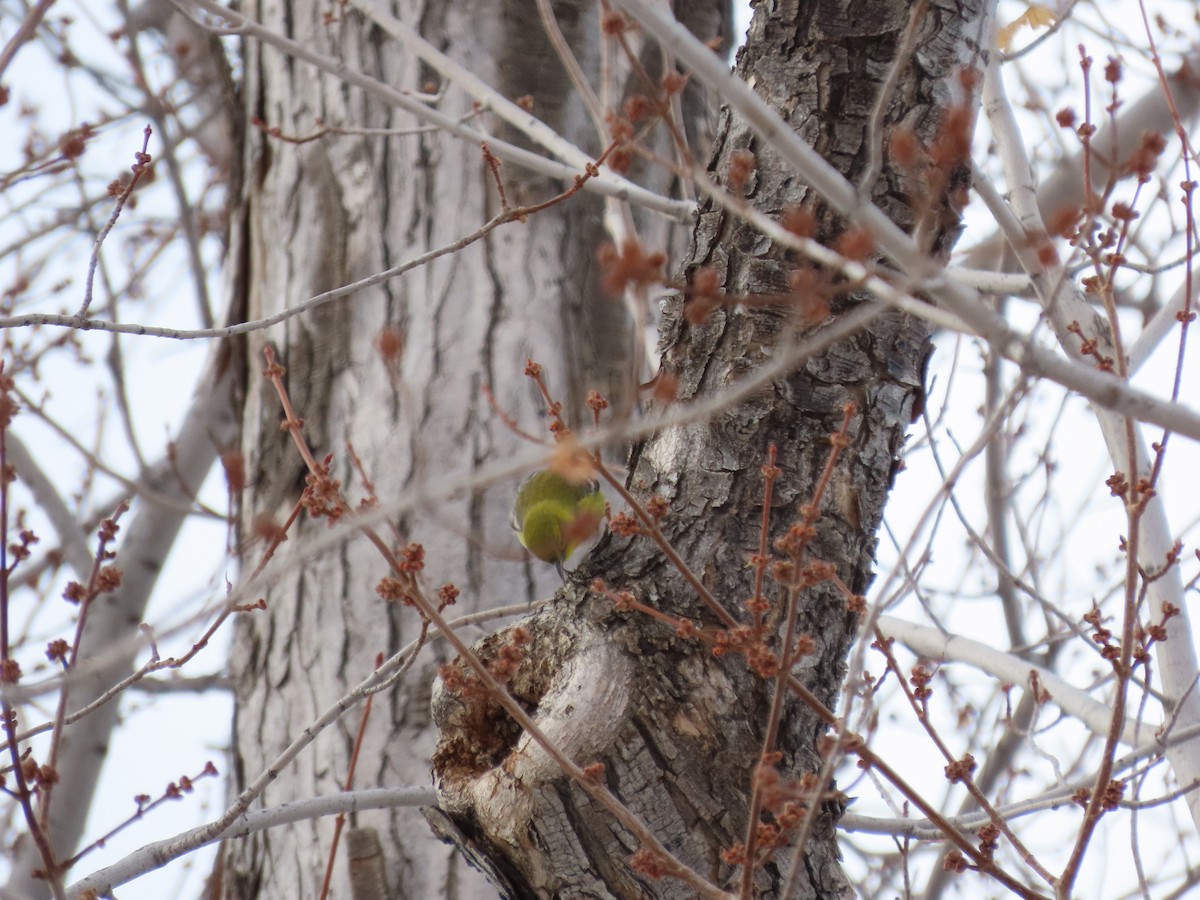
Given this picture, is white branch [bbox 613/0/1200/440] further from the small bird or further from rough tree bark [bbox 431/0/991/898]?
the small bird

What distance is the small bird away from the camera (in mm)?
3035

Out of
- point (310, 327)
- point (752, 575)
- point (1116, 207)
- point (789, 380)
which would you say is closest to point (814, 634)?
point (752, 575)

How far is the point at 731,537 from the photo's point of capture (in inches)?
68.4

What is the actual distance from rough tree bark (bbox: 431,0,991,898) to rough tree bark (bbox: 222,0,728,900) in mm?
1046

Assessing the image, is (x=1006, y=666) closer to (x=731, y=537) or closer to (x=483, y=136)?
(x=731, y=537)

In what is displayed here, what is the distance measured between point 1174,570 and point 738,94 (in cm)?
153

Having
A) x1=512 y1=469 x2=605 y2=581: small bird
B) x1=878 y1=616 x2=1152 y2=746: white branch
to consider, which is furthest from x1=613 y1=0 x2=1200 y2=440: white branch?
x1=512 y1=469 x2=605 y2=581: small bird

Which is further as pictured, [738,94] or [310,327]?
[310,327]

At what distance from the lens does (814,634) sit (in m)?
1.71

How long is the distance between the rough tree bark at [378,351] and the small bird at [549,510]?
117mm

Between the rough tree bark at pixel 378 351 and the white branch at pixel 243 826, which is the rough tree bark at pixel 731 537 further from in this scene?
the rough tree bark at pixel 378 351

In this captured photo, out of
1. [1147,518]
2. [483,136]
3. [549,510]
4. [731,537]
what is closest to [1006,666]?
[1147,518]

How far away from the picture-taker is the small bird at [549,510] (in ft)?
9.96

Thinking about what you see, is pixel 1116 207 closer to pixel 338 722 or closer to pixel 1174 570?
pixel 1174 570
